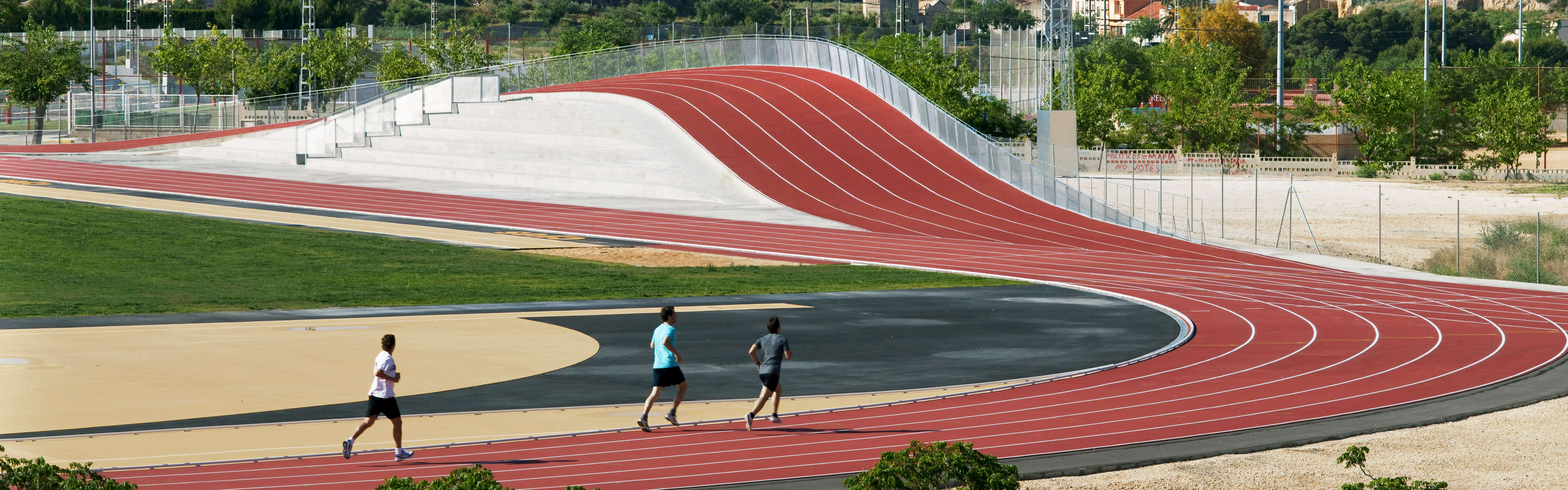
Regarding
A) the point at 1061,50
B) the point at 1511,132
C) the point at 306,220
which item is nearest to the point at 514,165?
the point at 306,220

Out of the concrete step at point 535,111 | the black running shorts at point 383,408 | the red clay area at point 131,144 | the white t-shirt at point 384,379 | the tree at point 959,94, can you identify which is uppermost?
the tree at point 959,94

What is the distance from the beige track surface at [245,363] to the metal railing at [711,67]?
20824 mm

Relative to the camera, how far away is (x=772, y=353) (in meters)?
13.9

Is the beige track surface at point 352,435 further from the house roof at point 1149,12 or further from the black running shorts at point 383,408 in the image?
the house roof at point 1149,12

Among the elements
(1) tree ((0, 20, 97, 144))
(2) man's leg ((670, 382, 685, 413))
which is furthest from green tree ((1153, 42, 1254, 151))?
(2) man's leg ((670, 382, 685, 413))

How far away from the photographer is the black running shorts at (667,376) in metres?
13.8

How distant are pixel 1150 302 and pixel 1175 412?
10.5 metres

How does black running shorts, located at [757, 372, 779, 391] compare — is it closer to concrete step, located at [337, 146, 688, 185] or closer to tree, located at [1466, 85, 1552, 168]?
concrete step, located at [337, 146, 688, 185]

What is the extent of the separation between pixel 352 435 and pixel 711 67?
4858 cm

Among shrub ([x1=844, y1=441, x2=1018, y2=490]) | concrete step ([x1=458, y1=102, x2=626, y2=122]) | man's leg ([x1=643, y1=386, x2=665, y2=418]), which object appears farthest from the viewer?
concrete step ([x1=458, y1=102, x2=626, y2=122])

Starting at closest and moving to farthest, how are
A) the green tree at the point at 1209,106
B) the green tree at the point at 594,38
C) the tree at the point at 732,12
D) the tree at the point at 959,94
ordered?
the tree at the point at 959,94
the green tree at the point at 1209,106
the green tree at the point at 594,38
the tree at the point at 732,12

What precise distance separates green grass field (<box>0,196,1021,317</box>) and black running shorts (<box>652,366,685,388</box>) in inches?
466

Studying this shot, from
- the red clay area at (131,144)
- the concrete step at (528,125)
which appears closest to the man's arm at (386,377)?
the concrete step at (528,125)

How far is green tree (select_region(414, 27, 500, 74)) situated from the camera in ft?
266
